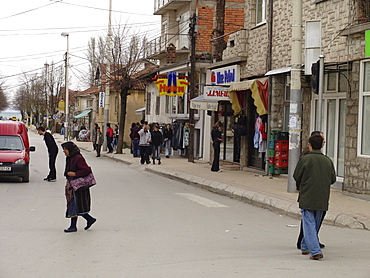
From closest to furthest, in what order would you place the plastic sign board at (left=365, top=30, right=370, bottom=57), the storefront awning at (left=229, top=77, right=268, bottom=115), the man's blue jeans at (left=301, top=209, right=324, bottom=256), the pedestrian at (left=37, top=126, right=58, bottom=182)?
the man's blue jeans at (left=301, top=209, right=324, bottom=256) < the plastic sign board at (left=365, top=30, right=370, bottom=57) < the pedestrian at (left=37, top=126, right=58, bottom=182) < the storefront awning at (left=229, top=77, right=268, bottom=115)

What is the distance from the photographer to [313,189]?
7.91 metres

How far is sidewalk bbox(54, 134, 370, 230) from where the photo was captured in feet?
37.1

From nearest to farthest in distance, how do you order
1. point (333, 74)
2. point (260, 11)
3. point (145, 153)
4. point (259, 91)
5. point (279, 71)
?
point (333, 74) → point (279, 71) → point (259, 91) → point (260, 11) → point (145, 153)

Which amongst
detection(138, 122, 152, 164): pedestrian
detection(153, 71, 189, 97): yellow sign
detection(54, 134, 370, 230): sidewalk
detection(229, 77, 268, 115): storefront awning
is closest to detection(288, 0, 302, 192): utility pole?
detection(54, 134, 370, 230): sidewalk

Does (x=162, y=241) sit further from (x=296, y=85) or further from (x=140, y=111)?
(x=140, y=111)

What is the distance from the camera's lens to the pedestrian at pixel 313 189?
25.8ft

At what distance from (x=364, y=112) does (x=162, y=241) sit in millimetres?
7407

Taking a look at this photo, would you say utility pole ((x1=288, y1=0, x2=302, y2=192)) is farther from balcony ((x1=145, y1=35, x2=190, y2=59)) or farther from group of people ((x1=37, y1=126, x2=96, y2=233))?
balcony ((x1=145, y1=35, x2=190, y2=59))

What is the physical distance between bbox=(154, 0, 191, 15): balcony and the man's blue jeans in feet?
95.4

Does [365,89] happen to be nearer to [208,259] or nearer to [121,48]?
[208,259]

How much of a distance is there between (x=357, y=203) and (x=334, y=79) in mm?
4255

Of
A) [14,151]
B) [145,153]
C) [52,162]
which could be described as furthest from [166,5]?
[14,151]

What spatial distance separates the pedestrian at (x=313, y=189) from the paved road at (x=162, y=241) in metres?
0.30

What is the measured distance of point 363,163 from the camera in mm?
14281
